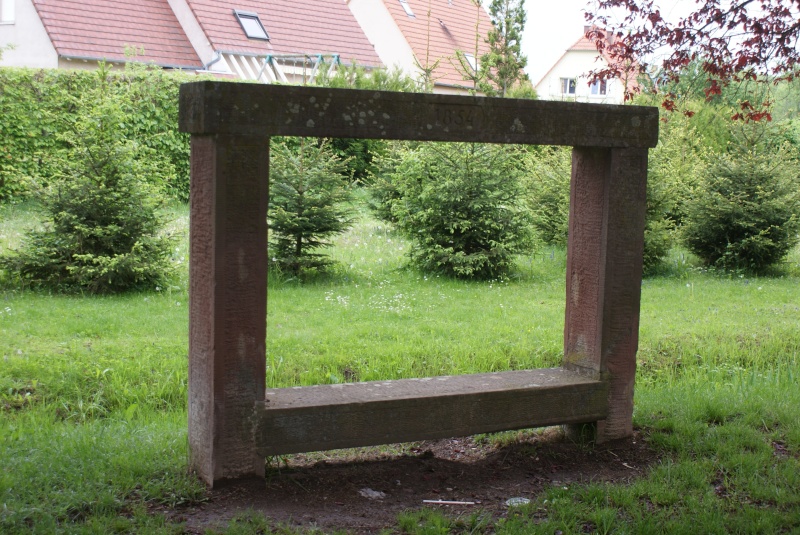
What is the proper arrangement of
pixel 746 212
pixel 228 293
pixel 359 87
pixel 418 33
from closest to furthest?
pixel 228 293, pixel 746 212, pixel 359 87, pixel 418 33

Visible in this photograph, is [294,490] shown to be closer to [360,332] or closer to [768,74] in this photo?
[360,332]

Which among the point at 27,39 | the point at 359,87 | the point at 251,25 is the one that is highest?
the point at 251,25

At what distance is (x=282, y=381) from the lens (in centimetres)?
682

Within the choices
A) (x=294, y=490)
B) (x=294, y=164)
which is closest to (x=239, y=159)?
(x=294, y=490)

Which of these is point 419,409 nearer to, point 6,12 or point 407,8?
point 6,12

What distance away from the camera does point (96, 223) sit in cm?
949

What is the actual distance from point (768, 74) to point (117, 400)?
18.3ft

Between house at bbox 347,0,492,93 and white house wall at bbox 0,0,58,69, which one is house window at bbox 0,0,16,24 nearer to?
white house wall at bbox 0,0,58,69

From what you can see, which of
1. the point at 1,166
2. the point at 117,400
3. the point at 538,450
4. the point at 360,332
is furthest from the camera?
the point at 1,166

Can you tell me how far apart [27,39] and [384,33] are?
14.3m

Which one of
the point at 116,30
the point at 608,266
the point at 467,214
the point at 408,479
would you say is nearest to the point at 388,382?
the point at 408,479

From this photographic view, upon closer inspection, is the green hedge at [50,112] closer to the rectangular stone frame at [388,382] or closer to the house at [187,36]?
the house at [187,36]

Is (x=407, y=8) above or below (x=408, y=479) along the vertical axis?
above

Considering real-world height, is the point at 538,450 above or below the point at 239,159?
below
